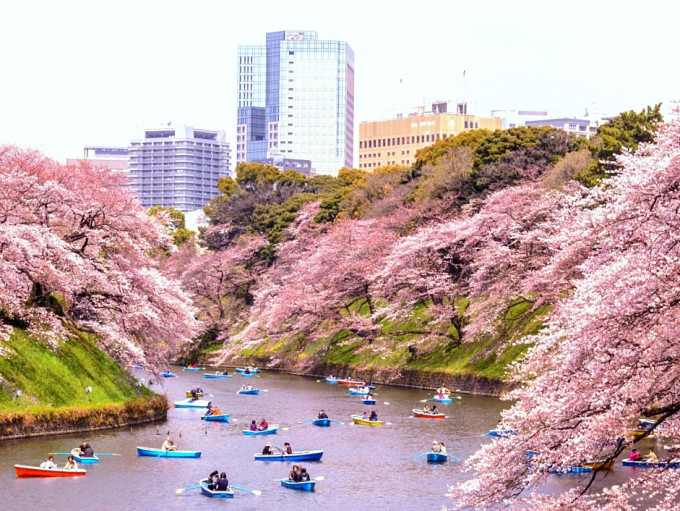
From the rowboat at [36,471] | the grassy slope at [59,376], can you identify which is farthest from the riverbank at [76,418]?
the rowboat at [36,471]

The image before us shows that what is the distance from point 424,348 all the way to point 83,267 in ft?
104

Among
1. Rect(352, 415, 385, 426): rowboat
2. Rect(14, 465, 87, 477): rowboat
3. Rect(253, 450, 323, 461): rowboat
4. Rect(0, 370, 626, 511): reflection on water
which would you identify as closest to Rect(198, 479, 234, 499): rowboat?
Rect(0, 370, 626, 511): reflection on water

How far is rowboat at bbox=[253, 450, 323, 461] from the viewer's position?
42.8 metres

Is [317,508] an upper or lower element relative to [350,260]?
lower

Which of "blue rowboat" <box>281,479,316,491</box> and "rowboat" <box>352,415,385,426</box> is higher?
"blue rowboat" <box>281,479,316,491</box>

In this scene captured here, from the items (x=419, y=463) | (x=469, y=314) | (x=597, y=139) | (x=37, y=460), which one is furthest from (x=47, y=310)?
(x=597, y=139)

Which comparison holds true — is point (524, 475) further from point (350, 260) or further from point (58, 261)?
point (350, 260)

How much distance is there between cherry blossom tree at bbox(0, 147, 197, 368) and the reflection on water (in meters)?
5.27

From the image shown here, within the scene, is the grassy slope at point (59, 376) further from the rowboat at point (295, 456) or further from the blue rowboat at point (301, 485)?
the blue rowboat at point (301, 485)

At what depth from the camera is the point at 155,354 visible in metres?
54.0

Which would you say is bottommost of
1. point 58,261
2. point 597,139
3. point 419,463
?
point 419,463

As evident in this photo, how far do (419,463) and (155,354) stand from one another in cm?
1795

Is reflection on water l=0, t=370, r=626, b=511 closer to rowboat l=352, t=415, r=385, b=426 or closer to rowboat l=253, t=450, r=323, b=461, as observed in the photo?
rowboat l=253, t=450, r=323, b=461

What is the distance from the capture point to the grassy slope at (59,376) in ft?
143
